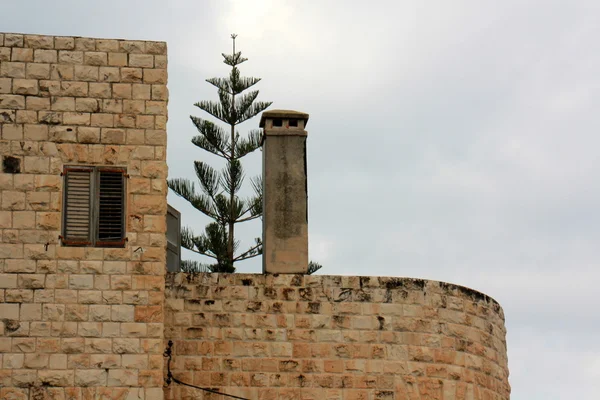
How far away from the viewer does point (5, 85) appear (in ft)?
43.4

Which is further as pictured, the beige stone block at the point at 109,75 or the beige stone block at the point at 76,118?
the beige stone block at the point at 109,75

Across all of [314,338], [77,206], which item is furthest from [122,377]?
[314,338]

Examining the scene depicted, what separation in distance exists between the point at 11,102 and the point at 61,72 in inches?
23.2

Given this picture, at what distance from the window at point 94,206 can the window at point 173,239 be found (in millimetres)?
2140

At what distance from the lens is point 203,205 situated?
90.9 ft

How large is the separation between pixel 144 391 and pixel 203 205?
1511cm

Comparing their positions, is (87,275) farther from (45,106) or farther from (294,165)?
(294,165)

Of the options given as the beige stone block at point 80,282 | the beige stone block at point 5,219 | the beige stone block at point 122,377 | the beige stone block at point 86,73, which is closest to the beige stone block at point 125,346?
the beige stone block at point 122,377

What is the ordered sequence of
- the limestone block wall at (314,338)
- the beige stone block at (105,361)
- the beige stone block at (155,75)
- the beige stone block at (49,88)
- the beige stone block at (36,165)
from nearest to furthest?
the beige stone block at (105,361) < the beige stone block at (36,165) < the beige stone block at (49,88) < the beige stone block at (155,75) < the limestone block wall at (314,338)

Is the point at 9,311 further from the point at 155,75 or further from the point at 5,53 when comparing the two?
the point at 155,75

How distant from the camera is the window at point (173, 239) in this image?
15344 mm

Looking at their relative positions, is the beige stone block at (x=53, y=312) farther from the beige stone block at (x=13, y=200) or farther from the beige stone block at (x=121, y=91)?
the beige stone block at (x=121, y=91)

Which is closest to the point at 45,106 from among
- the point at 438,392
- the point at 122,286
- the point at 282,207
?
the point at 122,286

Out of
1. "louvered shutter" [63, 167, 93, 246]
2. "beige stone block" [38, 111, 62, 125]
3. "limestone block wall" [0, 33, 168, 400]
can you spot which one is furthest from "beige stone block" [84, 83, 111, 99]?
"louvered shutter" [63, 167, 93, 246]
